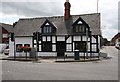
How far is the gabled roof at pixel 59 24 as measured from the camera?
131 feet

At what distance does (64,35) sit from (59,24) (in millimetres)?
3320

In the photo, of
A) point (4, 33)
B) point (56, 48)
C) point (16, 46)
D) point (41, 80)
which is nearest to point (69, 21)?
point (56, 48)

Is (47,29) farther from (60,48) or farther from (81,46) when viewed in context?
(81,46)

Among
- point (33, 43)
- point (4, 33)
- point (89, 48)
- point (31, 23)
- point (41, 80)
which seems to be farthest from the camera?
point (4, 33)

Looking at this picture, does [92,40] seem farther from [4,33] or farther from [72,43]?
[4,33]

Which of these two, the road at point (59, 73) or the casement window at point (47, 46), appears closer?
the road at point (59, 73)

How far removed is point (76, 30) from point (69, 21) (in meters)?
3.25

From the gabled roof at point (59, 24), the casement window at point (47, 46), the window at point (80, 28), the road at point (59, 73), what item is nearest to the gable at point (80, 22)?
the window at point (80, 28)

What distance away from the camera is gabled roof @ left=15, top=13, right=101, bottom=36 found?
131 ft

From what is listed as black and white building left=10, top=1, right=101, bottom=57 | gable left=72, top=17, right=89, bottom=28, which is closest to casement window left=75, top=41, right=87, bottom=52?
black and white building left=10, top=1, right=101, bottom=57

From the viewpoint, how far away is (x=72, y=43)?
3931cm

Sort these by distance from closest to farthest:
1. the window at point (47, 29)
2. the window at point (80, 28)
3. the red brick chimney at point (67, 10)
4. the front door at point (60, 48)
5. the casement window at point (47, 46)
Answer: the window at point (80, 28) → the front door at point (60, 48) → the casement window at point (47, 46) → the window at point (47, 29) → the red brick chimney at point (67, 10)

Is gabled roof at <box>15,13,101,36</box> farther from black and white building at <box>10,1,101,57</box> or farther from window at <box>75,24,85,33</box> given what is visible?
window at <box>75,24,85,33</box>

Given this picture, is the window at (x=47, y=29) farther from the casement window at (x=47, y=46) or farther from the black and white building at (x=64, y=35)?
the casement window at (x=47, y=46)
